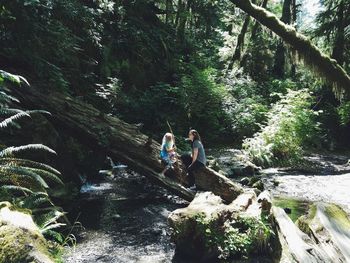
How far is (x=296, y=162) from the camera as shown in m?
15.3

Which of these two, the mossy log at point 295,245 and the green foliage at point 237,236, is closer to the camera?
the mossy log at point 295,245

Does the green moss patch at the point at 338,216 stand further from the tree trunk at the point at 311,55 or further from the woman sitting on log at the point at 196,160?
the tree trunk at the point at 311,55

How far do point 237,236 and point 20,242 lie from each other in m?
Answer: 4.09

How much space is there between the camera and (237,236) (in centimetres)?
602

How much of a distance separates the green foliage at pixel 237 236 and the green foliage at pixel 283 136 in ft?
29.2

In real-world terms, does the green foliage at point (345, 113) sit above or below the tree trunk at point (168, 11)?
below

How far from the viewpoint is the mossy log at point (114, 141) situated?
30.5ft

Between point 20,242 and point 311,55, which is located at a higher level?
point 311,55

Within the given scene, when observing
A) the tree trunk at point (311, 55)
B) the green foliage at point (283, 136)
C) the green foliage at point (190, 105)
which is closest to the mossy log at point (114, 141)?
the green foliage at point (283, 136)

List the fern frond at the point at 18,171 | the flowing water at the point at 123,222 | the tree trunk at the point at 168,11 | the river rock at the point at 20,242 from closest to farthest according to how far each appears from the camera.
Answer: the river rock at the point at 20,242, the fern frond at the point at 18,171, the flowing water at the point at 123,222, the tree trunk at the point at 168,11

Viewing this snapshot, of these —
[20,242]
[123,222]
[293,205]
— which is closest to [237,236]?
[123,222]

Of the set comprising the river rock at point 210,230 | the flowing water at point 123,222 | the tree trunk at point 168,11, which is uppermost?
the tree trunk at point 168,11

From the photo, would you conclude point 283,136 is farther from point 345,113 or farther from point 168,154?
point 168,154

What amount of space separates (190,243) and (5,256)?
4.10 metres
